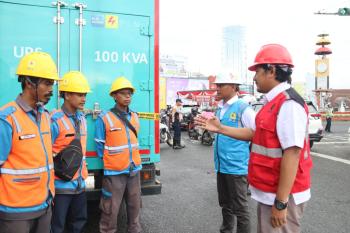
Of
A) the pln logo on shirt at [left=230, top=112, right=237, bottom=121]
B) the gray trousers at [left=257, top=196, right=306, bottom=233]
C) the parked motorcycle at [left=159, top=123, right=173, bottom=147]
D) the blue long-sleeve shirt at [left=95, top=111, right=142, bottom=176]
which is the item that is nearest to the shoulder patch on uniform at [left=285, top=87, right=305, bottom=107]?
the gray trousers at [left=257, top=196, right=306, bottom=233]

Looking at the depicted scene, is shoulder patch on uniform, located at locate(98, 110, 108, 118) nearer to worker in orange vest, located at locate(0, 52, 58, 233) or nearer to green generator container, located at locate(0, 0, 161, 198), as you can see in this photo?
green generator container, located at locate(0, 0, 161, 198)

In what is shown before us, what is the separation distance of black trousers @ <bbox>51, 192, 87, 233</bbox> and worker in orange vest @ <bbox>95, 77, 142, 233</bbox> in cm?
33

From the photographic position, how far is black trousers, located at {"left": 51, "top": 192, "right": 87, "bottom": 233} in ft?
10.2

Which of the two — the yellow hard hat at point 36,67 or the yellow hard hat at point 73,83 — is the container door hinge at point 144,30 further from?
the yellow hard hat at point 36,67

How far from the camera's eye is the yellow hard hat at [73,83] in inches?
127

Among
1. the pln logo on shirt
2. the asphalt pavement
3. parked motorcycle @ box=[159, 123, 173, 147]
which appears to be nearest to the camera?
the pln logo on shirt

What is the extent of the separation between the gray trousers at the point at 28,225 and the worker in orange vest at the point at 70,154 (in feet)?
1.87

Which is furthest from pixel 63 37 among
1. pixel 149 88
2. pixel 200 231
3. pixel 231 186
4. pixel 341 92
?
pixel 341 92

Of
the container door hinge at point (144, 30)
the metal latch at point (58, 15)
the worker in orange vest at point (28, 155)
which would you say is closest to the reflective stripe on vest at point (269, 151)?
the worker in orange vest at point (28, 155)

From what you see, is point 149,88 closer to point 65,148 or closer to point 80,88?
point 80,88

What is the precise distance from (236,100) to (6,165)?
2529 millimetres

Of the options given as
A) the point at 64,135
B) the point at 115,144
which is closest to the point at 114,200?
the point at 115,144

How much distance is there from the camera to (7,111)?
2.29 m

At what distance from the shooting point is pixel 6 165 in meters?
2.26
